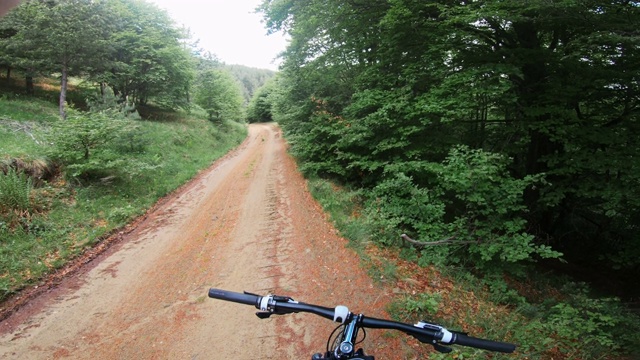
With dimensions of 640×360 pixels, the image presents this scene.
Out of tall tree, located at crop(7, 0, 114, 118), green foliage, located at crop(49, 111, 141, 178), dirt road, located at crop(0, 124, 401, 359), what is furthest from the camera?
tall tree, located at crop(7, 0, 114, 118)

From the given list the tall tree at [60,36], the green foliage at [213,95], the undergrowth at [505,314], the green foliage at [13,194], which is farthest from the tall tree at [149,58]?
the undergrowth at [505,314]

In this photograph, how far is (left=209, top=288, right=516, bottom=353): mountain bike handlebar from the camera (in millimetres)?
1676

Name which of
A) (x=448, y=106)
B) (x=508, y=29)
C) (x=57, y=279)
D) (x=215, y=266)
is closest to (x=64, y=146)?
(x=57, y=279)

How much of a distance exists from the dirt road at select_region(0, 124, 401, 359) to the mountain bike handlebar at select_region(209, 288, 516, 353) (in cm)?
260

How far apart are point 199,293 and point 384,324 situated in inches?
181

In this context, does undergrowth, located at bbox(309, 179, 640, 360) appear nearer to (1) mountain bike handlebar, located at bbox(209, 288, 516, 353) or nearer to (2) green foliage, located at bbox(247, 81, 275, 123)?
(1) mountain bike handlebar, located at bbox(209, 288, 516, 353)

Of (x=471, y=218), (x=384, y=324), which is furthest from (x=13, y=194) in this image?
(x=471, y=218)

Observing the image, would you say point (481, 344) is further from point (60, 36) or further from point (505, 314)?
point (60, 36)

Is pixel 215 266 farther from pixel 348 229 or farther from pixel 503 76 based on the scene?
pixel 503 76

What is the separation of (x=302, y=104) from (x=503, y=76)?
9.08 m

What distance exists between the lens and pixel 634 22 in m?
5.93

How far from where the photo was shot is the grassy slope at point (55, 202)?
637 centimetres

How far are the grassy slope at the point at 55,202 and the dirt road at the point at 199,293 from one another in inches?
26.5

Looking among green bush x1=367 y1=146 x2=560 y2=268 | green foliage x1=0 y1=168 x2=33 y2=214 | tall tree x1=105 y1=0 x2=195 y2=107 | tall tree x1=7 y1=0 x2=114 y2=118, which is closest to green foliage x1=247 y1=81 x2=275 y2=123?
tall tree x1=105 y1=0 x2=195 y2=107
